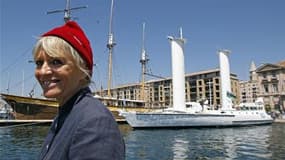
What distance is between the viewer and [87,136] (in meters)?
1.28

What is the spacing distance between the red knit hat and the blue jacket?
196 mm

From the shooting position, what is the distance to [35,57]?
1588 mm

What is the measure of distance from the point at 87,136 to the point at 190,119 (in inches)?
1721

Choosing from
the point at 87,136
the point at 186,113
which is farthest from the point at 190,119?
the point at 87,136

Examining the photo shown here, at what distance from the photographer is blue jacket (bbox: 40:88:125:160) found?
1.26 meters

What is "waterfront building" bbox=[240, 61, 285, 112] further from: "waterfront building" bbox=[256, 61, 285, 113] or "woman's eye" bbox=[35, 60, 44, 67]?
"woman's eye" bbox=[35, 60, 44, 67]

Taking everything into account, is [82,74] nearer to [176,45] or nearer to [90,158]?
[90,158]

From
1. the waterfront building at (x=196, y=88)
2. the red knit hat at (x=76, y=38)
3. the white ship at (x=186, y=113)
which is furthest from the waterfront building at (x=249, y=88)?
the red knit hat at (x=76, y=38)

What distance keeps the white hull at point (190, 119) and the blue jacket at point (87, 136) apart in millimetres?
39739

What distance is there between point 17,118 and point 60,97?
52.9 m

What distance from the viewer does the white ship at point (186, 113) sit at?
4162cm

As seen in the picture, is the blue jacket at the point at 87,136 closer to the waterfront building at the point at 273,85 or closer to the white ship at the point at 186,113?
the white ship at the point at 186,113

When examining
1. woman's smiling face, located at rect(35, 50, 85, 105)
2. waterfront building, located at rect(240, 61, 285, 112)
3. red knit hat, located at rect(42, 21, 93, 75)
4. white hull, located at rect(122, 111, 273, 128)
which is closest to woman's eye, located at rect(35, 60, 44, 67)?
woman's smiling face, located at rect(35, 50, 85, 105)

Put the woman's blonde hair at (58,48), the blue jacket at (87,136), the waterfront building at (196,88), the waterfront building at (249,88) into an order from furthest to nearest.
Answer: the waterfront building at (249,88) → the waterfront building at (196,88) → the woman's blonde hair at (58,48) → the blue jacket at (87,136)
